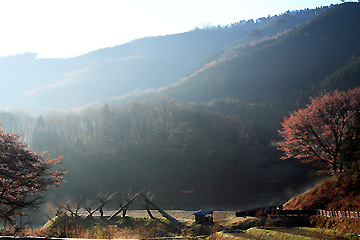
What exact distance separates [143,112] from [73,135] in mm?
21500

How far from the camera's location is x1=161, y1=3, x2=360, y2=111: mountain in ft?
434

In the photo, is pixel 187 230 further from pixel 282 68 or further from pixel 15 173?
pixel 282 68

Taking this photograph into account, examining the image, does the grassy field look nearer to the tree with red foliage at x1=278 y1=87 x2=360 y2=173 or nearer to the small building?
the small building

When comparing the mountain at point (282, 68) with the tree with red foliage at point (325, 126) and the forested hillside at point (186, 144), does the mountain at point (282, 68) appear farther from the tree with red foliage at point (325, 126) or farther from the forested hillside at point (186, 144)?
the tree with red foliage at point (325, 126)

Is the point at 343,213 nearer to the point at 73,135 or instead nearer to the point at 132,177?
the point at 132,177

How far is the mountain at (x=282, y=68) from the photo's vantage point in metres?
132

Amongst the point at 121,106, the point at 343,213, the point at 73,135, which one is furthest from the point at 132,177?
the point at 343,213

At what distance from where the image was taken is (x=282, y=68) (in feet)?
506

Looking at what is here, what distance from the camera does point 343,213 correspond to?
44.8ft

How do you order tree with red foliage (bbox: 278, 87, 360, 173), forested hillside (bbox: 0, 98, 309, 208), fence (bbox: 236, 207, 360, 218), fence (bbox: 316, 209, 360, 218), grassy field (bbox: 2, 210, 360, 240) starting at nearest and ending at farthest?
grassy field (bbox: 2, 210, 360, 240)
fence (bbox: 316, 209, 360, 218)
fence (bbox: 236, 207, 360, 218)
tree with red foliage (bbox: 278, 87, 360, 173)
forested hillside (bbox: 0, 98, 309, 208)

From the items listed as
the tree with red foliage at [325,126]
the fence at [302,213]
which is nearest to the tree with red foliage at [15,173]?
the fence at [302,213]

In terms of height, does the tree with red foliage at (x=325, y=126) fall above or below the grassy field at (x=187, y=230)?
above

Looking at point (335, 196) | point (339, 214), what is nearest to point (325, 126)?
point (335, 196)

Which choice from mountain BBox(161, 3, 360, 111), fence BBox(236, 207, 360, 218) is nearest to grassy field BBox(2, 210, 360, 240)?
fence BBox(236, 207, 360, 218)
